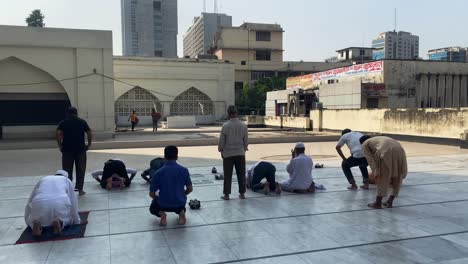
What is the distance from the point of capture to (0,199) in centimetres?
702

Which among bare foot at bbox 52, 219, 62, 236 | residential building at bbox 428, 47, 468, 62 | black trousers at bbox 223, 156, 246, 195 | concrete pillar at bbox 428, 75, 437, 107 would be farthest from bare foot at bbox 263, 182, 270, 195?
residential building at bbox 428, 47, 468, 62

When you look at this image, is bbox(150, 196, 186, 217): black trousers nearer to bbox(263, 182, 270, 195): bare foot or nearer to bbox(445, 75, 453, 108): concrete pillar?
bbox(263, 182, 270, 195): bare foot

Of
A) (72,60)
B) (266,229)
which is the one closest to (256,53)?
(72,60)

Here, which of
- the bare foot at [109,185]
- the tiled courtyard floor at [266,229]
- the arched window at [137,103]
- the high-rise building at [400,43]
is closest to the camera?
the tiled courtyard floor at [266,229]

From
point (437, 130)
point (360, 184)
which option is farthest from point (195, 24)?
point (360, 184)

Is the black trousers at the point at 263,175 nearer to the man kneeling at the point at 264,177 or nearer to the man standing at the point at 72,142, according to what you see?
the man kneeling at the point at 264,177

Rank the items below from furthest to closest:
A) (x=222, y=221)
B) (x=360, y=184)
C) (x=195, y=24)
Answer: (x=195, y=24) < (x=360, y=184) < (x=222, y=221)

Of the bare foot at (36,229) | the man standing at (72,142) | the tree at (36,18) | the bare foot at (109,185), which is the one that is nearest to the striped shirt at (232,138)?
the bare foot at (109,185)

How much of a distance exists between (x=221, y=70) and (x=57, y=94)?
22963 millimetres

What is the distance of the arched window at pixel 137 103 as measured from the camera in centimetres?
3932

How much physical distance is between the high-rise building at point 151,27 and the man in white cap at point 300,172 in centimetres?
7513

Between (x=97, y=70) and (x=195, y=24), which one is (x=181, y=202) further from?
(x=195, y=24)

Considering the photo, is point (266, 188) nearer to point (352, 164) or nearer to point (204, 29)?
point (352, 164)

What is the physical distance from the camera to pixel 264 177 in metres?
7.42
